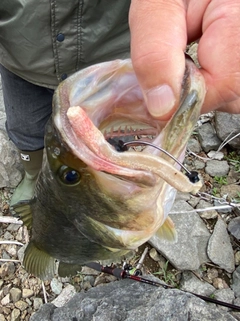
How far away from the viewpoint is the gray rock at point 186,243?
3.13 m

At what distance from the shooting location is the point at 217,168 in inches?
147

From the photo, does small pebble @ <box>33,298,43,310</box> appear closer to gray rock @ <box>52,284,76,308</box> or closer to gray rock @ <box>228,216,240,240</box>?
gray rock @ <box>52,284,76,308</box>

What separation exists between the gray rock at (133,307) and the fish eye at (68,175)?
889 mm

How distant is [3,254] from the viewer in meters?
3.49

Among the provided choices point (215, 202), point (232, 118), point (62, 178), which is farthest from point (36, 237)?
point (232, 118)

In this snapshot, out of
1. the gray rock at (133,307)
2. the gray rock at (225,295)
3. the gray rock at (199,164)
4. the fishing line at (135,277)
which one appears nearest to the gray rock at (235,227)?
the gray rock at (225,295)

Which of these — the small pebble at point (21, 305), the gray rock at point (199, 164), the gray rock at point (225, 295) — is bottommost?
the small pebble at point (21, 305)

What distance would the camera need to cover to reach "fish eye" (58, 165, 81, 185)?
1.43 m

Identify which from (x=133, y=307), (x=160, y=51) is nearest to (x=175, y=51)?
(x=160, y=51)

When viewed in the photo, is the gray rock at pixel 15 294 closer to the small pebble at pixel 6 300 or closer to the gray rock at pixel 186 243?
the small pebble at pixel 6 300

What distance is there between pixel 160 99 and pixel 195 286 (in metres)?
2.21

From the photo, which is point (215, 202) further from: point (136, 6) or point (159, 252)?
point (136, 6)

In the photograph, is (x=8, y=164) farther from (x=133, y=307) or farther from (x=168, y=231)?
(x=168, y=231)

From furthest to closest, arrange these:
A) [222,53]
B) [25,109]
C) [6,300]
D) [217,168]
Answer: [217,168] → [6,300] → [25,109] → [222,53]
